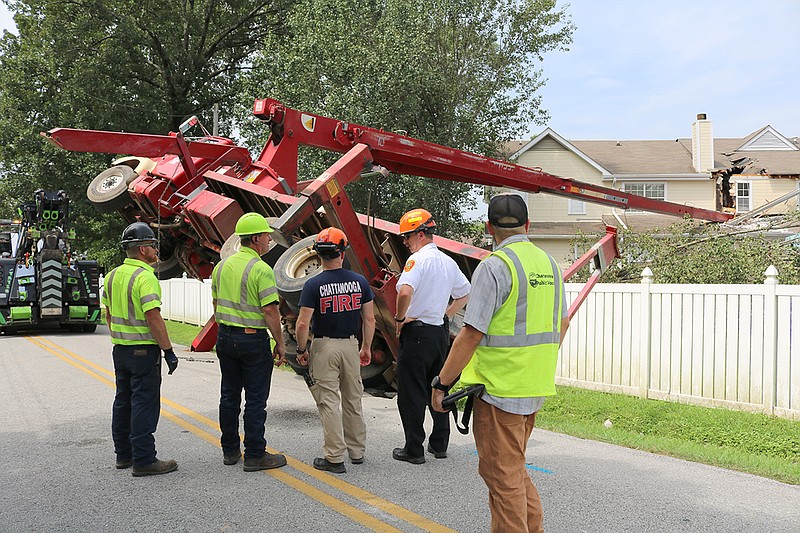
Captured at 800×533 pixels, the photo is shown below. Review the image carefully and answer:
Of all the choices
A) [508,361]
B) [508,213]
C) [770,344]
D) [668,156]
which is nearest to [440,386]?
[508,361]

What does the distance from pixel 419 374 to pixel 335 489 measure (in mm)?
1369

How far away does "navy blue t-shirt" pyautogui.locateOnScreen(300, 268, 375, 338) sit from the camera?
6145 mm

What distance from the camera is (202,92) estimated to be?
33.9 m

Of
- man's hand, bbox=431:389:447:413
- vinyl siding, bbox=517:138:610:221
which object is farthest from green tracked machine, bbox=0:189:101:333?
man's hand, bbox=431:389:447:413

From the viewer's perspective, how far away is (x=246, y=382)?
20.3ft

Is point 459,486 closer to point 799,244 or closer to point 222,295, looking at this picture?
point 222,295

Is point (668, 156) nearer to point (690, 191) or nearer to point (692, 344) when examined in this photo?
point (690, 191)

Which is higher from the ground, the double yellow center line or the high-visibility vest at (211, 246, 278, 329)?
the high-visibility vest at (211, 246, 278, 329)

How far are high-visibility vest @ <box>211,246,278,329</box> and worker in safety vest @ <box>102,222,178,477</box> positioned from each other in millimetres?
537

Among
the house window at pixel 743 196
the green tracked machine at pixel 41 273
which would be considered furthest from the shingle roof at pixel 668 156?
the green tracked machine at pixel 41 273

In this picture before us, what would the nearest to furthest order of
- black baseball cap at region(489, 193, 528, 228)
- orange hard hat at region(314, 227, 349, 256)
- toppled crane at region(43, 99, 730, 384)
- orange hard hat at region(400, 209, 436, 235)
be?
black baseball cap at region(489, 193, 528, 228), orange hard hat at region(314, 227, 349, 256), orange hard hat at region(400, 209, 436, 235), toppled crane at region(43, 99, 730, 384)

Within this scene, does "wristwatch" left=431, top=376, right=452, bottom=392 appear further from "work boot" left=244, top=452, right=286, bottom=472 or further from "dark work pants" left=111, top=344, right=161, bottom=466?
"dark work pants" left=111, top=344, right=161, bottom=466

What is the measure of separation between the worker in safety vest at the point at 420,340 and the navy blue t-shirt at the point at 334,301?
1.38ft

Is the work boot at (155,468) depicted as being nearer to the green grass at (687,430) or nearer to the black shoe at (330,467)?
the black shoe at (330,467)
